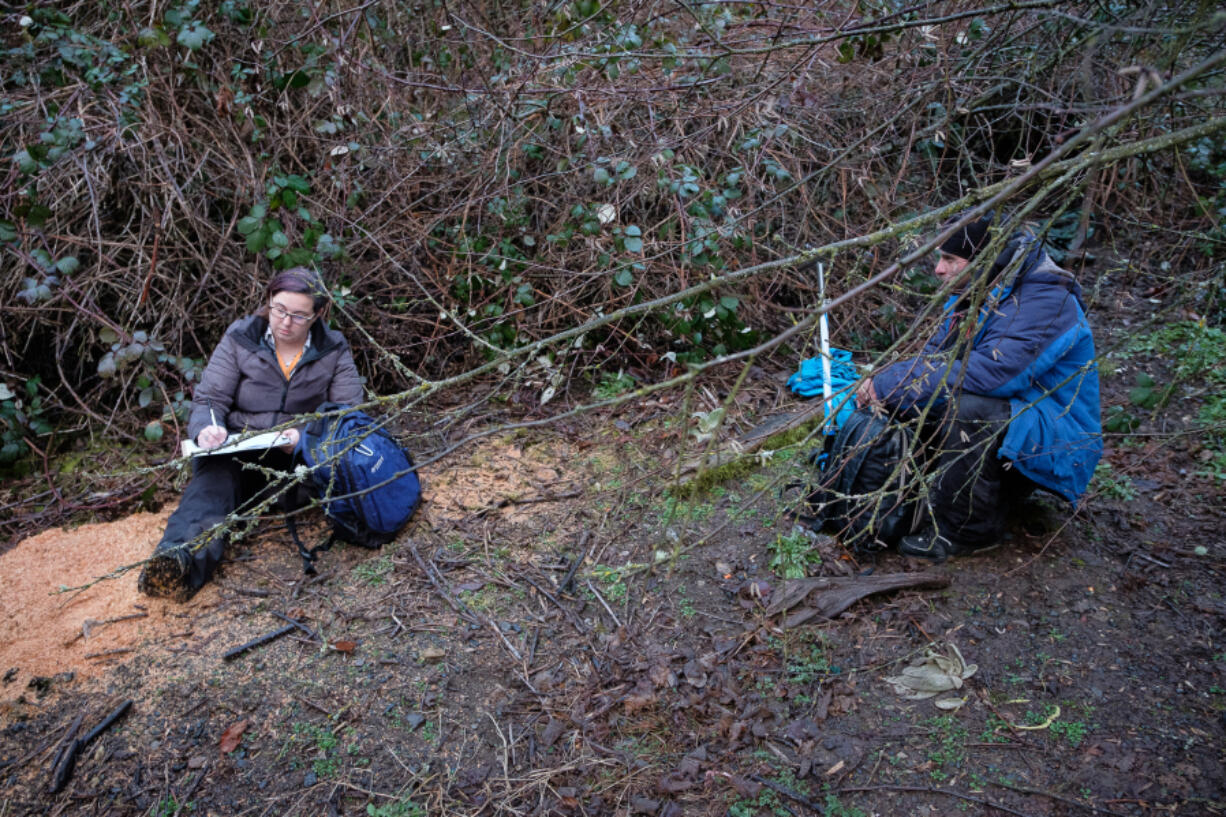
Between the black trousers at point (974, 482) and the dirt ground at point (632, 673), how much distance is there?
17cm

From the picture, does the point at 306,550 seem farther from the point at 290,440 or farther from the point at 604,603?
the point at 604,603

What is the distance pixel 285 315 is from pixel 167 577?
1261 mm

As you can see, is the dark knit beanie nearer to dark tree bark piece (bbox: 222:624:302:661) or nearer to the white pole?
the white pole

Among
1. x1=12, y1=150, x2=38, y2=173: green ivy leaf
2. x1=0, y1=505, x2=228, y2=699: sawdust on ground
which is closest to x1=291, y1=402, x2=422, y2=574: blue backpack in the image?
x1=0, y1=505, x2=228, y2=699: sawdust on ground

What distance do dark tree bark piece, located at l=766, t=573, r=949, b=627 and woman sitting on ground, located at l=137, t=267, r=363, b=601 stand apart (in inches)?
90.0

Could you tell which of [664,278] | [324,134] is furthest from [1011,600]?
[324,134]

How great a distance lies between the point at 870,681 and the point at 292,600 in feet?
7.95

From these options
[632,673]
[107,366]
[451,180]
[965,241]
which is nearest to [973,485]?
[965,241]

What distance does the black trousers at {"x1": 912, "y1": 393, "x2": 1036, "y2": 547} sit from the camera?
324 cm

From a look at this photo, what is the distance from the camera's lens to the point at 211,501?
3.63 metres

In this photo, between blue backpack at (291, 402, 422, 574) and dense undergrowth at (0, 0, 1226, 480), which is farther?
dense undergrowth at (0, 0, 1226, 480)

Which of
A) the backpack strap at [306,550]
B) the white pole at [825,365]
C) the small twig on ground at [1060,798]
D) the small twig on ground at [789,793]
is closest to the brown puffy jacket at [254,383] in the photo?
the backpack strap at [306,550]

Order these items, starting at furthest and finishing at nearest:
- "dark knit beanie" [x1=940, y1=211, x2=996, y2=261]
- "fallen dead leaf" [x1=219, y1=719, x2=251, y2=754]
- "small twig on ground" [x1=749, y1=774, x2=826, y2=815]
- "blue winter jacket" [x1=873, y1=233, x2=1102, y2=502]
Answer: "dark knit beanie" [x1=940, y1=211, x2=996, y2=261] → "blue winter jacket" [x1=873, y1=233, x2=1102, y2=502] → "fallen dead leaf" [x1=219, y1=719, x2=251, y2=754] → "small twig on ground" [x1=749, y1=774, x2=826, y2=815]

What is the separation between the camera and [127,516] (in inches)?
163
